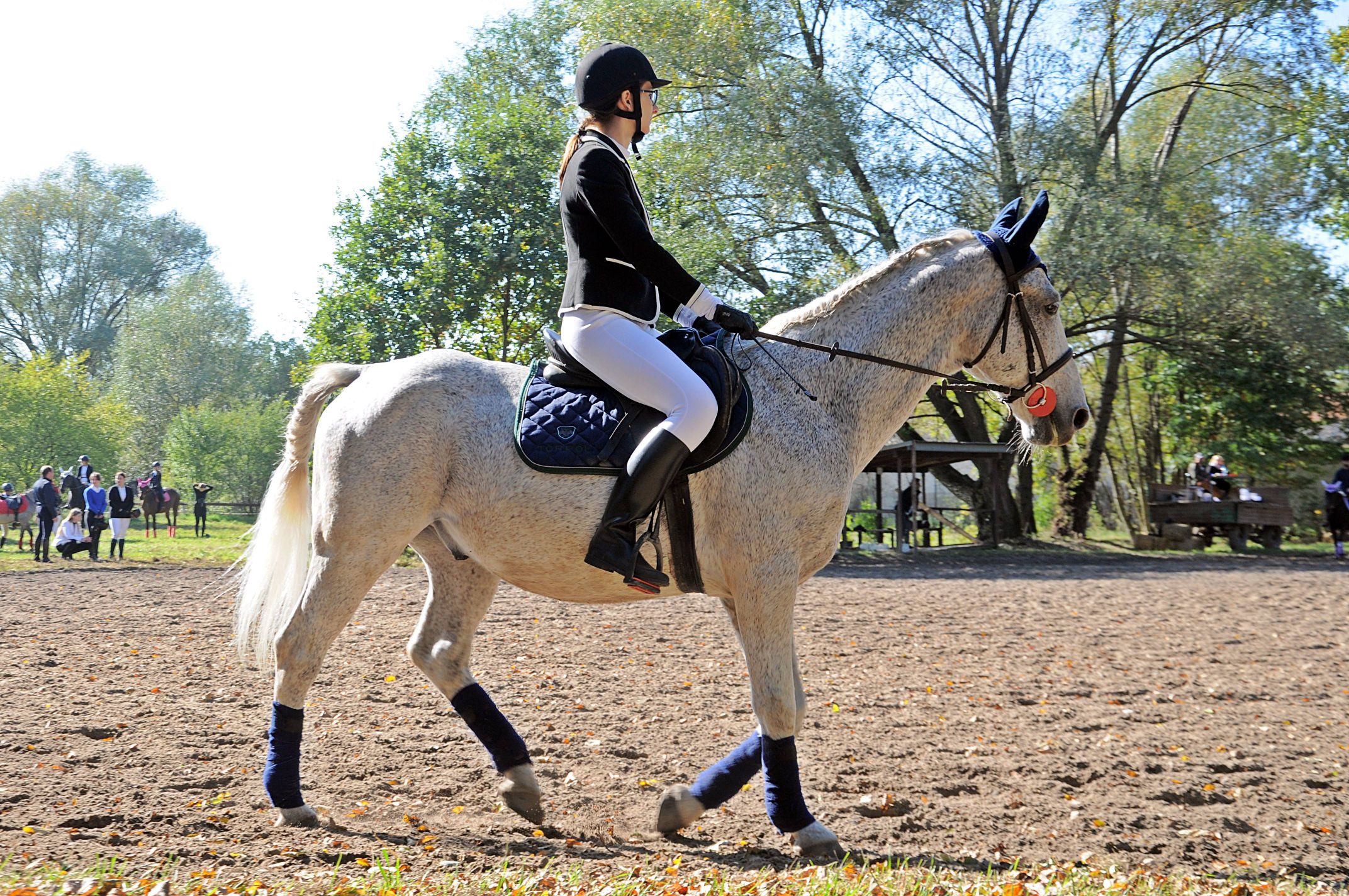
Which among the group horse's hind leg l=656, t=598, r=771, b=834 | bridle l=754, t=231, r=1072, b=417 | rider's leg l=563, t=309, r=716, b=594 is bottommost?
horse's hind leg l=656, t=598, r=771, b=834

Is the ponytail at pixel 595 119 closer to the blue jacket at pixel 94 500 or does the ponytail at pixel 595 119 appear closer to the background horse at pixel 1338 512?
the blue jacket at pixel 94 500

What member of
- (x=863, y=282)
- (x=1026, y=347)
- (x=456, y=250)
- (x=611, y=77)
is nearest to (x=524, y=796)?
(x=863, y=282)

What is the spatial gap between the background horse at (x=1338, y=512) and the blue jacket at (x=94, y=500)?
25.5 metres

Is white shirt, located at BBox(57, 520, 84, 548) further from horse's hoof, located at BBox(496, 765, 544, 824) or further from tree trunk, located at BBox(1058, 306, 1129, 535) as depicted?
tree trunk, located at BBox(1058, 306, 1129, 535)

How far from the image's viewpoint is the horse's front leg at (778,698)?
3992mm

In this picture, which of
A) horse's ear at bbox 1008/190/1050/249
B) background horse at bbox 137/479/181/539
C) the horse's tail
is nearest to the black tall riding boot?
the horse's tail

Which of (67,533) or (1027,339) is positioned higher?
(1027,339)

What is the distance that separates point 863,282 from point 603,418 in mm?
1331

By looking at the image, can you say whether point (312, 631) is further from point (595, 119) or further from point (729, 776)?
point (595, 119)

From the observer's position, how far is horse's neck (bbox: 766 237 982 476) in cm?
430

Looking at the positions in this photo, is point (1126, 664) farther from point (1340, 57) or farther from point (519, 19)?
point (519, 19)

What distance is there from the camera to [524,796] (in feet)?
14.5

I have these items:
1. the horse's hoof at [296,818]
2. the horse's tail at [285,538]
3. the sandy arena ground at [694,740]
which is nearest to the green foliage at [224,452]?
the sandy arena ground at [694,740]

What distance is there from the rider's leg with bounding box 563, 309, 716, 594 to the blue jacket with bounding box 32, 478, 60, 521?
67.2 feet
